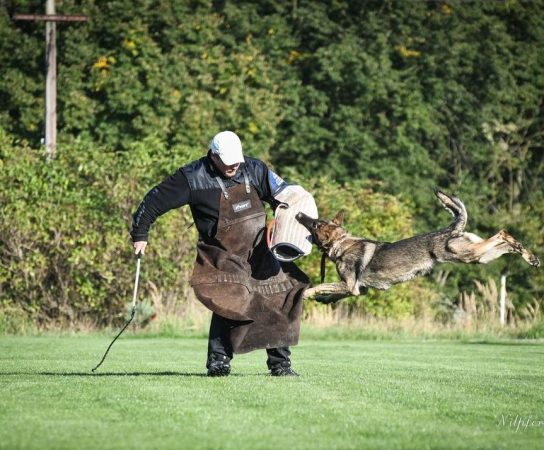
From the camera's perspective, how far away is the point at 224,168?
967 centimetres

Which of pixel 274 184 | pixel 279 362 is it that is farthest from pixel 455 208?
pixel 279 362

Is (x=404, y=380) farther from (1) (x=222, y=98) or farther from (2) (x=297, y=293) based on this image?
(1) (x=222, y=98)

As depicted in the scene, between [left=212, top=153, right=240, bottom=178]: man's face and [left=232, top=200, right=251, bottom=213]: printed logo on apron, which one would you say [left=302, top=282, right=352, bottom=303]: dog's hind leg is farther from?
[left=212, top=153, right=240, bottom=178]: man's face

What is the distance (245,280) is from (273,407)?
2398 mm

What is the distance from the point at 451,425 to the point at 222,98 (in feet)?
90.8

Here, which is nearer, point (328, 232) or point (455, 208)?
point (455, 208)

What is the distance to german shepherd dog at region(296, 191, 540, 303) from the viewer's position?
12.5 m

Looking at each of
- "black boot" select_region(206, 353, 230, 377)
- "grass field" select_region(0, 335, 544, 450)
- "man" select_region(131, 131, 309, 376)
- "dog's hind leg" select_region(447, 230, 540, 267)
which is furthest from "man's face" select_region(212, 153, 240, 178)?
"dog's hind leg" select_region(447, 230, 540, 267)

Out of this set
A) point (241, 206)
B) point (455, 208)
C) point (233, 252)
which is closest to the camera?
point (241, 206)

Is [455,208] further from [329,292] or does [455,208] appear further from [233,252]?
[233,252]

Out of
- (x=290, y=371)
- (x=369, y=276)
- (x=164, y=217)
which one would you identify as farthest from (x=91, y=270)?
(x=290, y=371)

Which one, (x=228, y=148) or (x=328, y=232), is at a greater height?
(x=228, y=148)

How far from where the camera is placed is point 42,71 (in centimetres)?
3394

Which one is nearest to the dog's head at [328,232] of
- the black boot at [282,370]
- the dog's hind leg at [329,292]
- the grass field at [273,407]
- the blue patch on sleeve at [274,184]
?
the dog's hind leg at [329,292]
